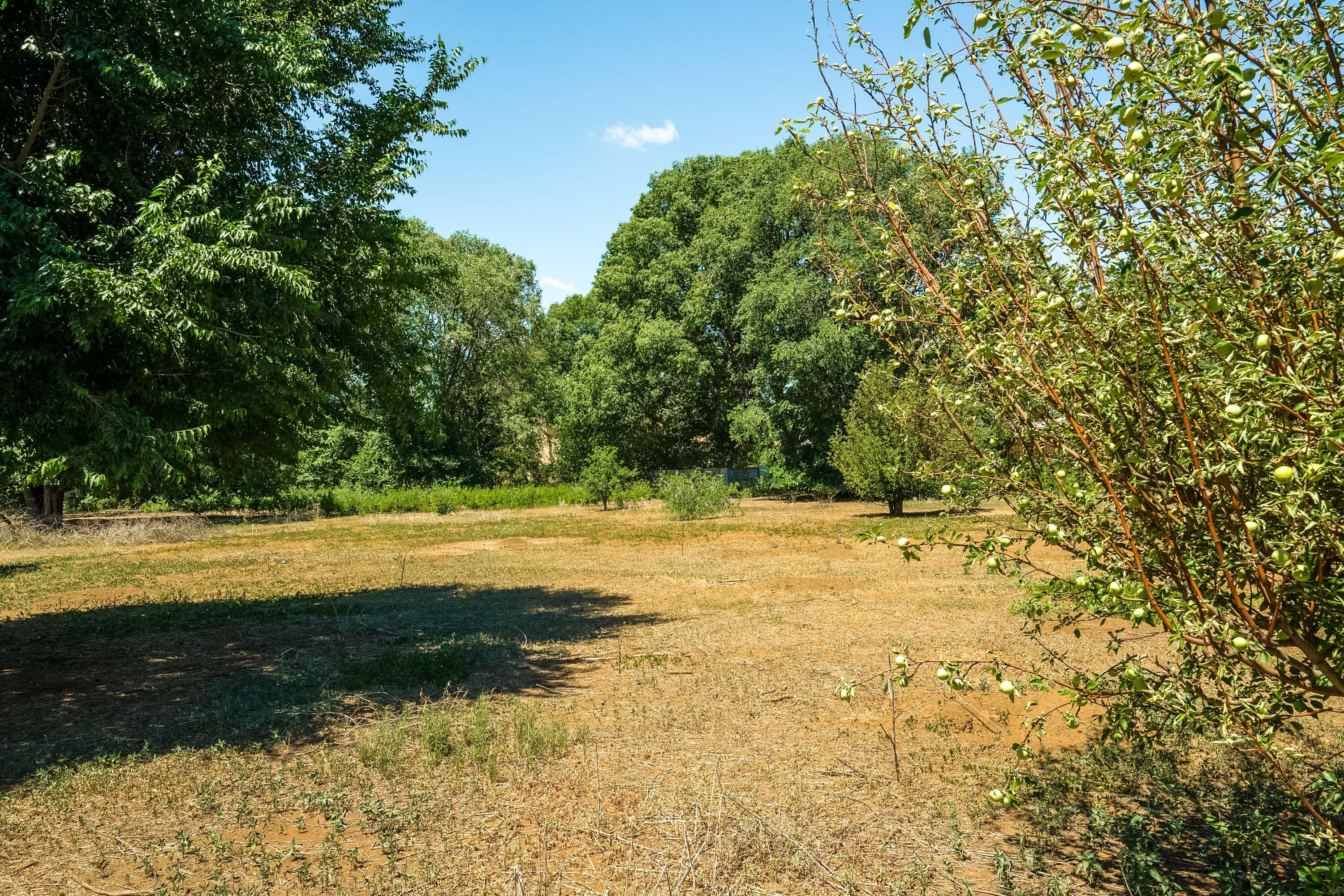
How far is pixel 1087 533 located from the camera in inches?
106

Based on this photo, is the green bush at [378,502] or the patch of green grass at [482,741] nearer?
the patch of green grass at [482,741]

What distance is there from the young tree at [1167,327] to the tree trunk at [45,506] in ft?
100

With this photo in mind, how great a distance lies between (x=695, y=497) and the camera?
29.7 metres

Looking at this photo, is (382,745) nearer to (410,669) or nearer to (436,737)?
(436,737)

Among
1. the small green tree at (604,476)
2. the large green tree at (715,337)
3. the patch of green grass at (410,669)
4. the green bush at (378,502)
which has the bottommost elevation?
the green bush at (378,502)

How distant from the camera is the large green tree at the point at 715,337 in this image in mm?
33875

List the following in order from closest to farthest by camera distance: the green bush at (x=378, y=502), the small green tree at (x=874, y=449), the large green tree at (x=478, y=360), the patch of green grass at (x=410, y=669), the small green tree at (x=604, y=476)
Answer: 1. the patch of green grass at (x=410, y=669)
2. the small green tree at (x=874, y=449)
3. the small green tree at (x=604, y=476)
4. the green bush at (x=378, y=502)
5. the large green tree at (x=478, y=360)

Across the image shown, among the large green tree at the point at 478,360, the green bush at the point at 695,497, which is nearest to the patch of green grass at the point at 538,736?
the green bush at the point at 695,497

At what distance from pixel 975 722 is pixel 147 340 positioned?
7.36 metres

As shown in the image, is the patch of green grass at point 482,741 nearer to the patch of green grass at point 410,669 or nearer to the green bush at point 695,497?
the patch of green grass at point 410,669

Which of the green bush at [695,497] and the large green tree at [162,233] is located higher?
the large green tree at [162,233]

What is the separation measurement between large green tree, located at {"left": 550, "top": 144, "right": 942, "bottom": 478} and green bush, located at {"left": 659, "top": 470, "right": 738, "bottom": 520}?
5950mm

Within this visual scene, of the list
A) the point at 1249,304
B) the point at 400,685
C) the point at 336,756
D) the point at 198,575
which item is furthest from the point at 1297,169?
the point at 198,575

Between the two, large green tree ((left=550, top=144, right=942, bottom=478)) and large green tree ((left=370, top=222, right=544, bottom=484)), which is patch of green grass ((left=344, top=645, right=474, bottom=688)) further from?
large green tree ((left=370, top=222, right=544, bottom=484))
